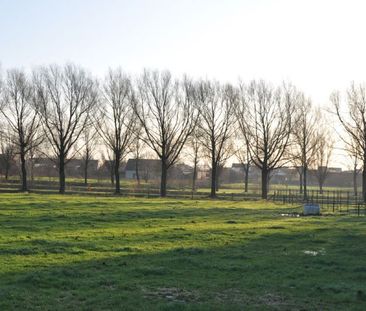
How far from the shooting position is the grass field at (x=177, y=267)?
990cm

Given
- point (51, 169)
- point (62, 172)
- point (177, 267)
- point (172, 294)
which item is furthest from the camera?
point (51, 169)

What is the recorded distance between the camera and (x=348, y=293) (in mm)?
10781

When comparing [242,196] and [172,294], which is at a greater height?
[172,294]

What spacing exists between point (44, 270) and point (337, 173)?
12499cm

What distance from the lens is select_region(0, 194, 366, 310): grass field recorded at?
9.90 metres

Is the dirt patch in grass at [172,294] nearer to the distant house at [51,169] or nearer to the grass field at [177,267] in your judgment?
the grass field at [177,267]

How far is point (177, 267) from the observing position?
13.5 metres

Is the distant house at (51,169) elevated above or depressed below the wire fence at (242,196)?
above

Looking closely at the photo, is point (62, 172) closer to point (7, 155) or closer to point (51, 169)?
point (7, 155)

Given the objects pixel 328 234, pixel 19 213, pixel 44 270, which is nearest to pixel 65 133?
pixel 19 213

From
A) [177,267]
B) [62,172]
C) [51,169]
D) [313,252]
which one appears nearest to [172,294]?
[177,267]

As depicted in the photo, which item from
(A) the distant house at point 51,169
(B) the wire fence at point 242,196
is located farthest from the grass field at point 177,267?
(A) the distant house at point 51,169

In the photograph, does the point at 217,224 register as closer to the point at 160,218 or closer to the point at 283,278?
the point at 160,218

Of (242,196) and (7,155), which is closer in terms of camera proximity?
(242,196)
